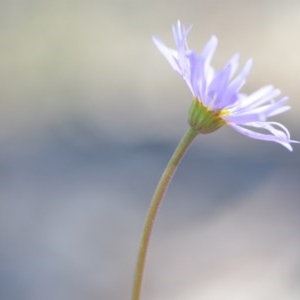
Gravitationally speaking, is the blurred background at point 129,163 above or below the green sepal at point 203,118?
above

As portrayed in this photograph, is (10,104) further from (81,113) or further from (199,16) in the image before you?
(199,16)

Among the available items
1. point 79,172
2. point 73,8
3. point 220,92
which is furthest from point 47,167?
point 220,92

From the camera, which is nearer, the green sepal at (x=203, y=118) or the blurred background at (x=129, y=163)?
the green sepal at (x=203, y=118)

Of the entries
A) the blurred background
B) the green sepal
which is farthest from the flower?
the blurred background

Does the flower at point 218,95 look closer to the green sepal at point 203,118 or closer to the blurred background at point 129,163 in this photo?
the green sepal at point 203,118

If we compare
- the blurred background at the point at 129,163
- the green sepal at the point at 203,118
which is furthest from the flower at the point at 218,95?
the blurred background at the point at 129,163

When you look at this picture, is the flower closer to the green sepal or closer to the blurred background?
the green sepal

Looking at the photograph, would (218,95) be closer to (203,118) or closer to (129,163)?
(203,118)
